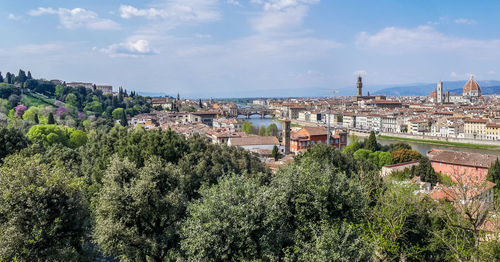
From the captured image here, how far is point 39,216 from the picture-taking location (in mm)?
6113

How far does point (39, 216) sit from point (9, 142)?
→ 9163mm

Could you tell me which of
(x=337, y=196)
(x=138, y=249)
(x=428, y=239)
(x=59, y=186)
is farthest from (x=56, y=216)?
(x=428, y=239)

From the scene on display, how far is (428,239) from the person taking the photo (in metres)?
8.05

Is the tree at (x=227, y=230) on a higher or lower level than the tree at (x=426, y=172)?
higher

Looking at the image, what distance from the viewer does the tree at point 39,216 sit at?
19.1 ft

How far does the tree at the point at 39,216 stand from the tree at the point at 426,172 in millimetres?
15891

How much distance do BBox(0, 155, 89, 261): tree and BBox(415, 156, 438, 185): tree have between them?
52.1 feet

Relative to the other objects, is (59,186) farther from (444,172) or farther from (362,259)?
(444,172)

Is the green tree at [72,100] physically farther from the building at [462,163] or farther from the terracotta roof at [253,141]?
the building at [462,163]

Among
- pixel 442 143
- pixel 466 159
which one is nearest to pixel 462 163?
pixel 466 159

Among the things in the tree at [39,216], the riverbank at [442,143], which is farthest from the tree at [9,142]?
the riverbank at [442,143]

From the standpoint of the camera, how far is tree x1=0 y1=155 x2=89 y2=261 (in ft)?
19.1

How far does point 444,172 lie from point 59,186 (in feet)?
65.8

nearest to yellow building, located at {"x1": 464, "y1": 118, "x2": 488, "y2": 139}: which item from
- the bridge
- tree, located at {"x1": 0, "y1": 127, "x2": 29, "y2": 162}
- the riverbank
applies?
the riverbank
